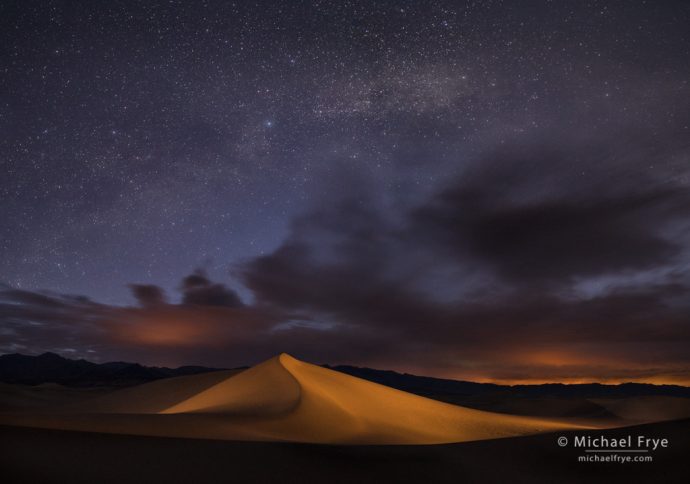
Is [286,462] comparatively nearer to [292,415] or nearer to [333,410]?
[292,415]

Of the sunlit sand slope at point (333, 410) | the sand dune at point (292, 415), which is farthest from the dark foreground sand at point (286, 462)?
the sunlit sand slope at point (333, 410)

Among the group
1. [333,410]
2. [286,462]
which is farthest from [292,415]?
[286,462]

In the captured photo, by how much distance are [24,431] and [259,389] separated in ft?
47.7

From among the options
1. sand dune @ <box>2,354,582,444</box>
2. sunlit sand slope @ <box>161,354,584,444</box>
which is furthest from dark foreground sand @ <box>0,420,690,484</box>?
sunlit sand slope @ <box>161,354,584,444</box>

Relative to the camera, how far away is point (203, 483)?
959 centimetres

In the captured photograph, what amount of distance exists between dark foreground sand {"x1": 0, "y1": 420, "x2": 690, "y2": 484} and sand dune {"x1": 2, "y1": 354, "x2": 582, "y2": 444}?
1.69 metres

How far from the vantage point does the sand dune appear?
14.7 meters

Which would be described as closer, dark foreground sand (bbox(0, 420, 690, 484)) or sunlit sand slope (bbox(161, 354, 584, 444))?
dark foreground sand (bbox(0, 420, 690, 484))

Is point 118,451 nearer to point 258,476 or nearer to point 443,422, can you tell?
point 258,476

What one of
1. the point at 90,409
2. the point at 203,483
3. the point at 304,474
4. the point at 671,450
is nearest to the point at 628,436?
the point at 671,450

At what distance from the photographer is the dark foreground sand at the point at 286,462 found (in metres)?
9.72

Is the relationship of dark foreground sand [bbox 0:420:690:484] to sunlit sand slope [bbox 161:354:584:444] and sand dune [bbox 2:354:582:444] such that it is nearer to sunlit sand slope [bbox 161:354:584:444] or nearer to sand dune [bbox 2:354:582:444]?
sand dune [bbox 2:354:582:444]

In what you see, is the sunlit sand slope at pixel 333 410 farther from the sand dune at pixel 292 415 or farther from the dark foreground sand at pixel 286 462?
the dark foreground sand at pixel 286 462

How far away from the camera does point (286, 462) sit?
37.1 feet
